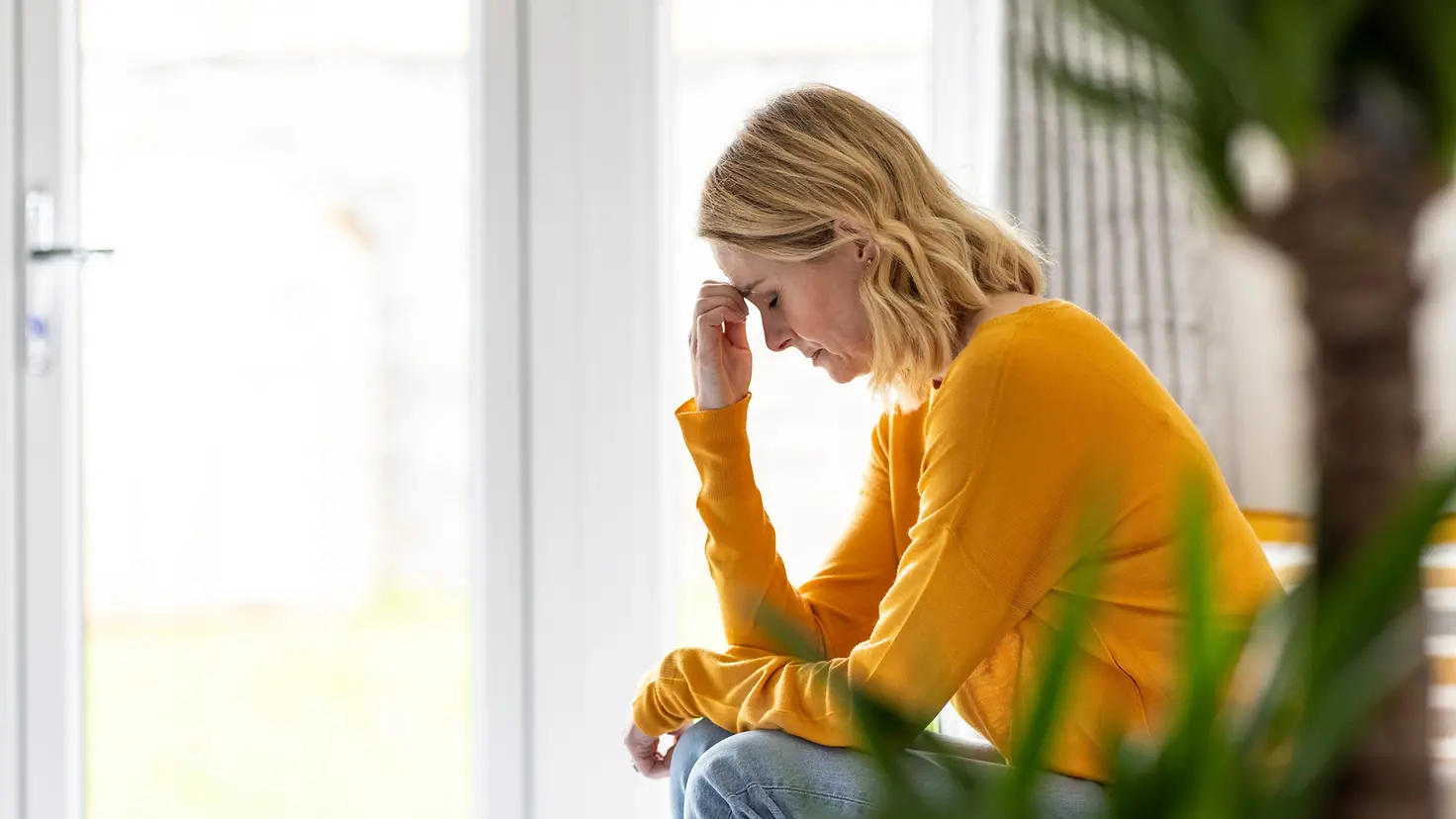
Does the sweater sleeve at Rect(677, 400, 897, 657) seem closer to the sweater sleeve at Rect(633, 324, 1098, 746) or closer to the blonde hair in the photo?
the blonde hair

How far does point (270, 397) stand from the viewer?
2439mm

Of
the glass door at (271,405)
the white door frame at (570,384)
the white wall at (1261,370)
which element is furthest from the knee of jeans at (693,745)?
the white wall at (1261,370)

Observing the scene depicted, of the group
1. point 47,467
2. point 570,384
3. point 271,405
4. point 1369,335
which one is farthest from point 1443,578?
point 47,467

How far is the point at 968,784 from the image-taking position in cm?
52

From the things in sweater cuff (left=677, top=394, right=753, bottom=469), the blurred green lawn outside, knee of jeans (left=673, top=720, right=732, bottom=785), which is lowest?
the blurred green lawn outside

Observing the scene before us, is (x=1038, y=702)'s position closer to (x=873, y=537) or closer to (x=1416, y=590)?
(x=1416, y=590)

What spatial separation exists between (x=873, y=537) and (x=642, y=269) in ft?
2.63

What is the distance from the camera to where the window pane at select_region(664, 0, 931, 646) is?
2414mm

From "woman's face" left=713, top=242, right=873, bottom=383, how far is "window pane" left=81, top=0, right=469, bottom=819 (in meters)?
1.00

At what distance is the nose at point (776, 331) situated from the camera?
1.57m

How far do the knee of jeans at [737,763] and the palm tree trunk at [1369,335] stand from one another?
942mm

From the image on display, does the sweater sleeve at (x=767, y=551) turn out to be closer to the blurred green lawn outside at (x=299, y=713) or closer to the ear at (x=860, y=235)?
the ear at (x=860, y=235)

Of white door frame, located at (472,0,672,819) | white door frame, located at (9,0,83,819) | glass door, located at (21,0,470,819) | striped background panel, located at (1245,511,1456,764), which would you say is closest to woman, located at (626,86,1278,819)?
striped background panel, located at (1245,511,1456,764)

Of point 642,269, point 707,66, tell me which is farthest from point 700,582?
point 707,66
